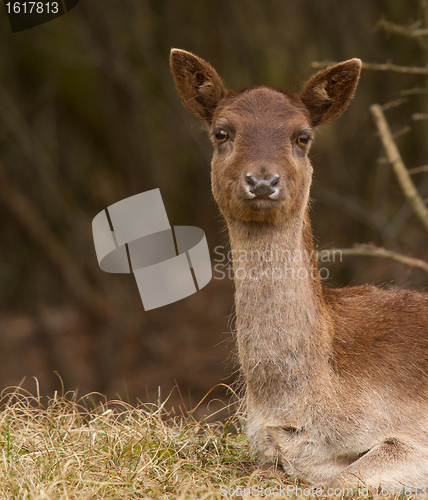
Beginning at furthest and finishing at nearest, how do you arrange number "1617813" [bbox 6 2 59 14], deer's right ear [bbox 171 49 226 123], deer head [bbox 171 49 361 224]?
number "1617813" [bbox 6 2 59 14] → deer's right ear [bbox 171 49 226 123] → deer head [bbox 171 49 361 224]

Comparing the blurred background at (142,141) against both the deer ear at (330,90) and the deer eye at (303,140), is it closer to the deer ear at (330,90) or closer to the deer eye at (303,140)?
the deer ear at (330,90)

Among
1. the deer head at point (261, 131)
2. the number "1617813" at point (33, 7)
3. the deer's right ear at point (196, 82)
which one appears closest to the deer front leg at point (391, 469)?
the deer head at point (261, 131)

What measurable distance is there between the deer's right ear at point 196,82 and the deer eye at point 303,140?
2.74 ft

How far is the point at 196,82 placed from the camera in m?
5.41

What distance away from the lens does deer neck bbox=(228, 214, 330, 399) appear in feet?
15.1

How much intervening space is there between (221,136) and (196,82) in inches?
27.2

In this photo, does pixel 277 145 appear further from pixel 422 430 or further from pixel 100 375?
pixel 100 375

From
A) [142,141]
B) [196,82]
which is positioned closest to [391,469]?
[196,82]

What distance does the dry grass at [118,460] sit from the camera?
13.5ft

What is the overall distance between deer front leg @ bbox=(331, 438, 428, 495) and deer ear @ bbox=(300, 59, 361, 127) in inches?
103

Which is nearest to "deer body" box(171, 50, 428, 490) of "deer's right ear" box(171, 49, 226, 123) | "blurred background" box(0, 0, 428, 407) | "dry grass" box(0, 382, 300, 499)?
"deer's right ear" box(171, 49, 226, 123)

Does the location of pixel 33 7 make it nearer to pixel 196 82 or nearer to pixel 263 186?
pixel 196 82

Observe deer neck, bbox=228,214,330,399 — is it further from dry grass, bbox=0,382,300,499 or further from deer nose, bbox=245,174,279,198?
dry grass, bbox=0,382,300,499

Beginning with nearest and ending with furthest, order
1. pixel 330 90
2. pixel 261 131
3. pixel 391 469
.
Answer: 1. pixel 391 469
2. pixel 261 131
3. pixel 330 90
